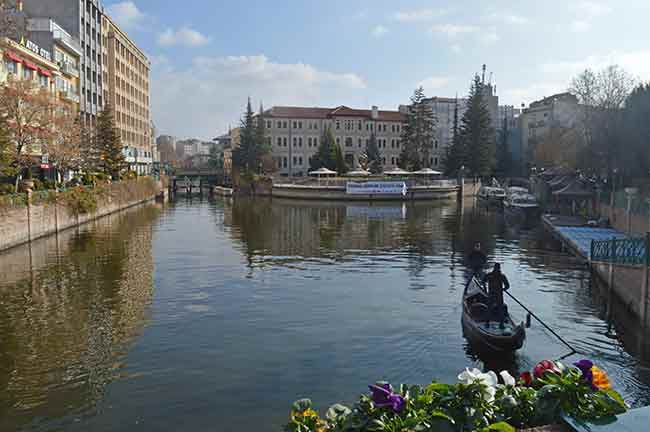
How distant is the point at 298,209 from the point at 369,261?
37709 millimetres

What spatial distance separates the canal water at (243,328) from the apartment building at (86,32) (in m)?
43.6

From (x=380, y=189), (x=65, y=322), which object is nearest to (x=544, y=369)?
(x=65, y=322)

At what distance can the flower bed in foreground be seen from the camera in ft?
17.8

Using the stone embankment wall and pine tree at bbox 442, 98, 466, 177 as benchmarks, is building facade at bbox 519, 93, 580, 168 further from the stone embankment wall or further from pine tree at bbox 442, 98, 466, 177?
the stone embankment wall

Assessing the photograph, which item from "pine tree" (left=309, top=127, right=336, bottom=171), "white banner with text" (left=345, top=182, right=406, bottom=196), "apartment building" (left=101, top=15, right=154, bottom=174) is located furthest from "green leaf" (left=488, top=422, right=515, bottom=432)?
"pine tree" (left=309, top=127, right=336, bottom=171)

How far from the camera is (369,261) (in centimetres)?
3025

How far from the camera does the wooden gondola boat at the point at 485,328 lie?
14227mm

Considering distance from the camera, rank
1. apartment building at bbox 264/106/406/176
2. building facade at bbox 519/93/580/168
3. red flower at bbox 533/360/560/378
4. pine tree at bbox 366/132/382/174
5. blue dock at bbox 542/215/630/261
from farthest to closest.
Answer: apartment building at bbox 264/106/406/176 < pine tree at bbox 366/132/382/174 < building facade at bbox 519/93/580/168 < blue dock at bbox 542/215/630/261 < red flower at bbox 533/360/560/378

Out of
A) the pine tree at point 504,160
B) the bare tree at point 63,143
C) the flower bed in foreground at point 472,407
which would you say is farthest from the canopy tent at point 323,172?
the flower bed in foreground at point 472,407

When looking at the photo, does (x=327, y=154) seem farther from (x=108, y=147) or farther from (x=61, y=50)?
(x=61, y=50)

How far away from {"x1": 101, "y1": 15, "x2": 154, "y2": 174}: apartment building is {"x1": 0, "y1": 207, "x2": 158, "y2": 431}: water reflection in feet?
180

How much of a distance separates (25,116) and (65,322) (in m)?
28.1

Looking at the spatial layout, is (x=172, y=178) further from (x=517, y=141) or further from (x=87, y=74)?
(x=517, y=141)

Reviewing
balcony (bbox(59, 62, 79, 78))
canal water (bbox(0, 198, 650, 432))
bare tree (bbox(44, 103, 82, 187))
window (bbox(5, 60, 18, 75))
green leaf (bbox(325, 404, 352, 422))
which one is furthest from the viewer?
balcony (bbox(59, 62, 79, 78))
